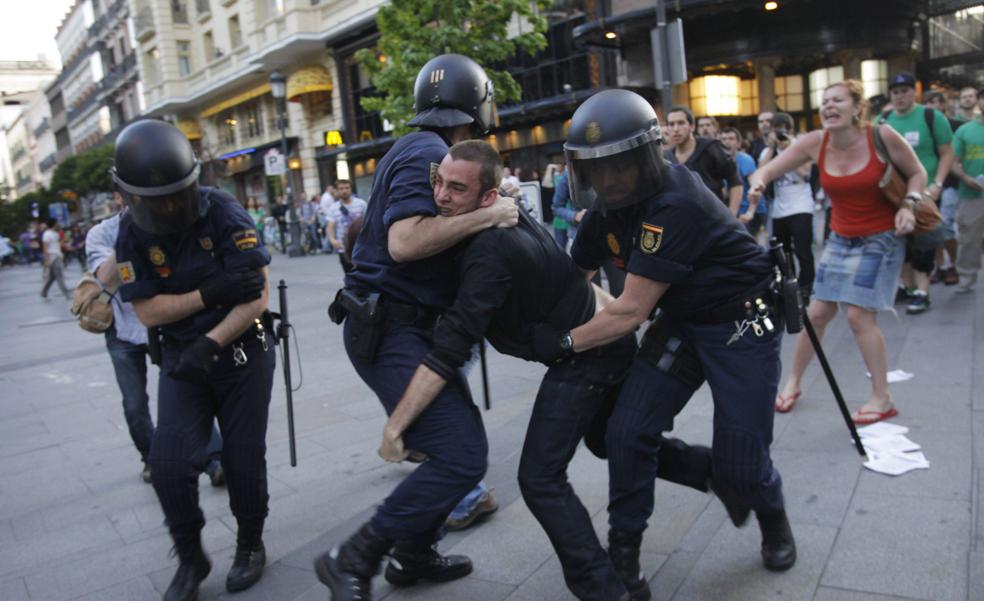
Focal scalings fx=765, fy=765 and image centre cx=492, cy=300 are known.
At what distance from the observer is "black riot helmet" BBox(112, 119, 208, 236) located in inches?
107

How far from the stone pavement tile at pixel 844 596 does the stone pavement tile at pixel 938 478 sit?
0.87 metres

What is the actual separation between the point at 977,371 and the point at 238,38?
33.9 meters

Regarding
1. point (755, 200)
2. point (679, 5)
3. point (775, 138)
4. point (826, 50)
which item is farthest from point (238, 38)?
point (755, 200)

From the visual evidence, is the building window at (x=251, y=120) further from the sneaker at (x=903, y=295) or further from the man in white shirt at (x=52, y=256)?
the sneaker at (x=903, y=295)

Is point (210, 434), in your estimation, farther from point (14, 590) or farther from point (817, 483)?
point (817, 483)

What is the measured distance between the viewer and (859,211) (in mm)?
4211

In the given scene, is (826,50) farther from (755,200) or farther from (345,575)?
(345,575)

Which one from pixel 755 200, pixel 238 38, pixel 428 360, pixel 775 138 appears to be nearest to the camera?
pixel 428 360

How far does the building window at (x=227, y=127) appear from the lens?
35.8 meters

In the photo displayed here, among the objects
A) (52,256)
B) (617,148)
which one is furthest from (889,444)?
(52,256)

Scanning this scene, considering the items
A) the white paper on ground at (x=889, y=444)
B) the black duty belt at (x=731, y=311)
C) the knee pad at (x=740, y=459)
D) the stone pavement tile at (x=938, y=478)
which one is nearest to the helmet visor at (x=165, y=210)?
the black duty belt at (x=731, y=311)

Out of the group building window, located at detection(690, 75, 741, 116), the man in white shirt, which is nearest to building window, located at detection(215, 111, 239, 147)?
the man in white shirt

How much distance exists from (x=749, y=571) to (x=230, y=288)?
2192 millimetres

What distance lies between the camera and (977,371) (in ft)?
15.7
